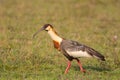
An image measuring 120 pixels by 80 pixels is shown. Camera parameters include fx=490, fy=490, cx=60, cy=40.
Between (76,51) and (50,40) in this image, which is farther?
(50,40)

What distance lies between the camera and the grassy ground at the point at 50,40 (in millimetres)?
10141

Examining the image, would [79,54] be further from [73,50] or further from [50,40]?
[50,40]

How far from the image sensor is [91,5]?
2014cm

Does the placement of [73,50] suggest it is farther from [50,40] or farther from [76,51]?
[50,40]

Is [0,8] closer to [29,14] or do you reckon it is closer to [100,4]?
[29,14]

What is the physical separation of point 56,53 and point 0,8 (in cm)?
739

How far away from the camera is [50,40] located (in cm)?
1364

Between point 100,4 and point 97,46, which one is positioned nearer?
point 97,46

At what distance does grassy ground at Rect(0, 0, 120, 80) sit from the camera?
10141mm

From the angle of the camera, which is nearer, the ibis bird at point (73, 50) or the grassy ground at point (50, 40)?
the ibis bird at point (73, 50)

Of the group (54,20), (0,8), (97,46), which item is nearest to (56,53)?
(97,46)

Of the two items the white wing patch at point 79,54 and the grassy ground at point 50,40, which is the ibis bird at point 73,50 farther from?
the grassy ground at point 50,40

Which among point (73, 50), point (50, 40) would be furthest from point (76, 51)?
point (50, 40)

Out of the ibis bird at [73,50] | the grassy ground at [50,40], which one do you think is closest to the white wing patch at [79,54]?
the ibis bird at [73,50]
